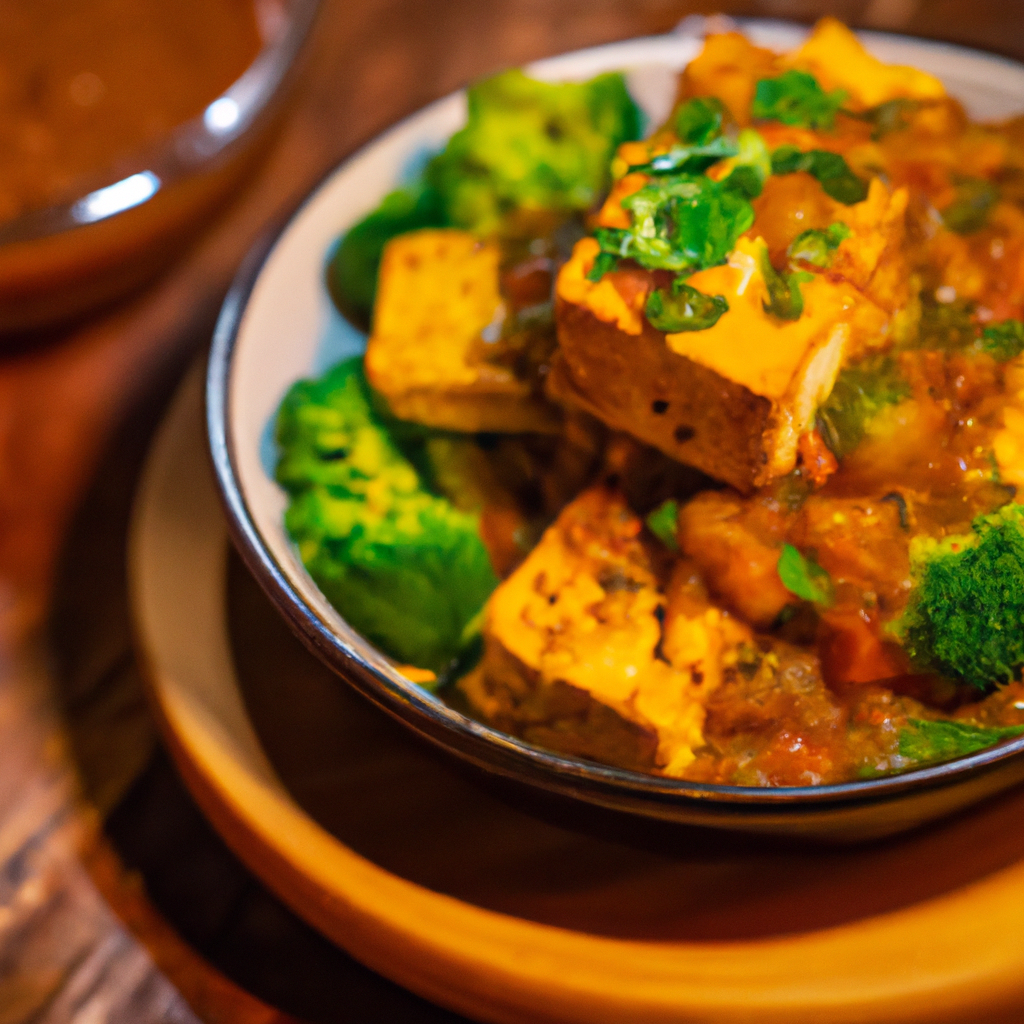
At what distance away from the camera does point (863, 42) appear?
132 centimetres

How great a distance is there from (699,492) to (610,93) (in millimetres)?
696

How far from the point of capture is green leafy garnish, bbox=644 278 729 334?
90 cm

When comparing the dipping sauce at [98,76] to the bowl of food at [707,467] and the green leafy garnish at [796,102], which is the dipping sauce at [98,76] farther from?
the green leafy garnish at [796,102]

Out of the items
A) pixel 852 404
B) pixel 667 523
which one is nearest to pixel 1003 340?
pixel 852 404

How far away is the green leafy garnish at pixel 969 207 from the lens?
1075mm

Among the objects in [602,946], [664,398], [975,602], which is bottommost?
[602,946]

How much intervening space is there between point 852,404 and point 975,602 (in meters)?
0.22

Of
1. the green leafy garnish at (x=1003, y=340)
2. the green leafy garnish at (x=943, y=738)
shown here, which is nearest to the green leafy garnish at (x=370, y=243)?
the green leafy garnish at (x=1003, y=340)

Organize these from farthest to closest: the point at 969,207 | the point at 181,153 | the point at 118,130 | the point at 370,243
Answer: the point at 118,130 < the point at 181,153 < the point at 370,243 < the point at 969,207

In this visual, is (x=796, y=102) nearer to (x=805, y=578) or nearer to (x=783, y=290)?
(x=783, y=290)

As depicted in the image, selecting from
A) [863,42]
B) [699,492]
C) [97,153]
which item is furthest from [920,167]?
[97,153]

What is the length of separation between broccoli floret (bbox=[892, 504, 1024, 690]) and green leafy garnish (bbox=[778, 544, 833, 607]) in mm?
73

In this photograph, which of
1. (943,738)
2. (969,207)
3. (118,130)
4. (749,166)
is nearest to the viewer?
(943,738)

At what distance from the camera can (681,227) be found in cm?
93
